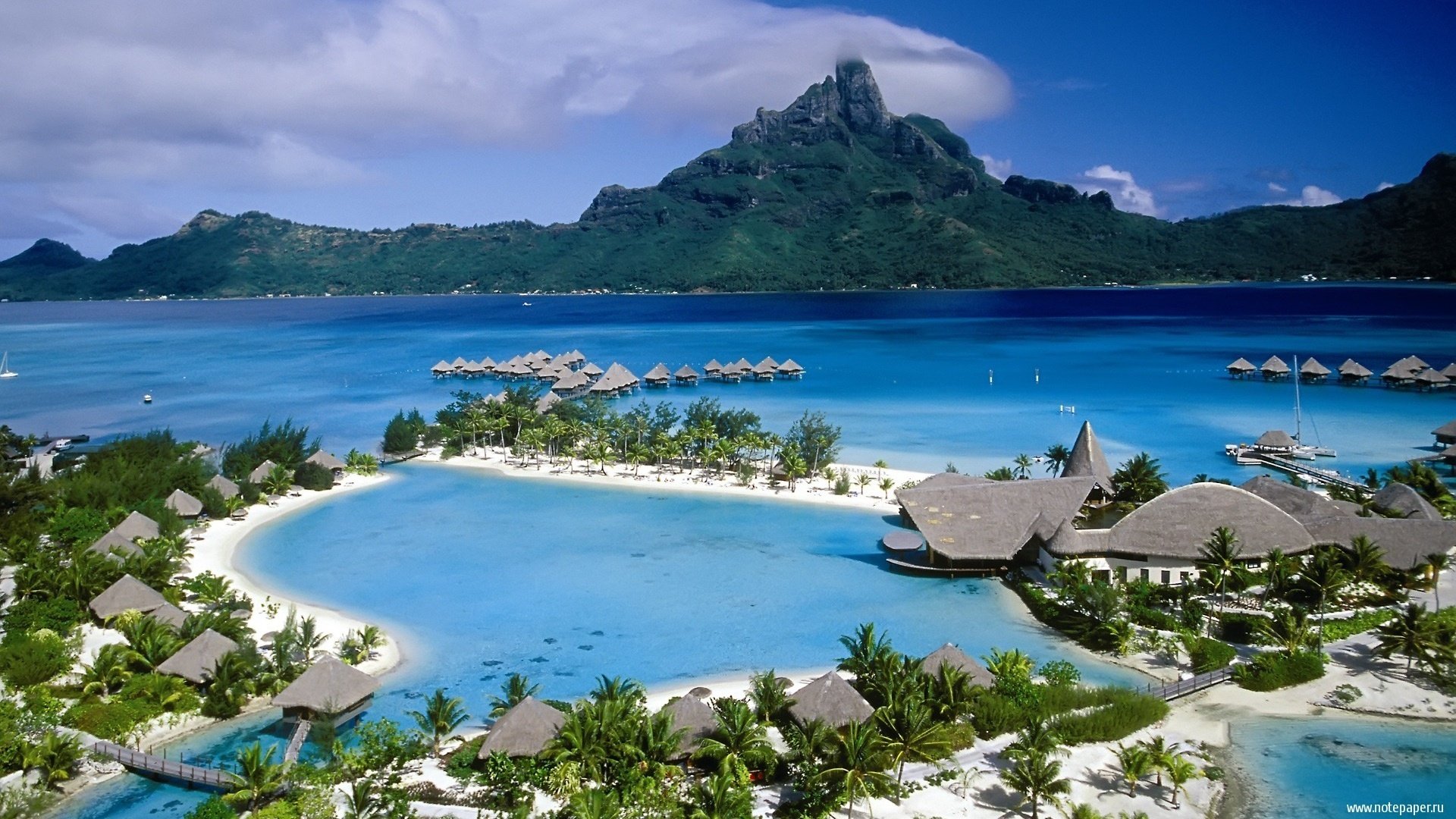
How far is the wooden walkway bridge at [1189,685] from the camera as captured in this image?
16688 millimetres

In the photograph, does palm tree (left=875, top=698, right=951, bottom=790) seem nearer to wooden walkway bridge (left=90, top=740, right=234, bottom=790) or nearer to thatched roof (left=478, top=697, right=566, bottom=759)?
thatched roof (left=478, top=697, right=566, bottom=759)

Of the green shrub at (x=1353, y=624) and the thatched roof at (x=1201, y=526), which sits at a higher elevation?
the thatched roof at (x=1201, y=526)

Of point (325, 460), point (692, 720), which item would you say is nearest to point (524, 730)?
point (692, 720)

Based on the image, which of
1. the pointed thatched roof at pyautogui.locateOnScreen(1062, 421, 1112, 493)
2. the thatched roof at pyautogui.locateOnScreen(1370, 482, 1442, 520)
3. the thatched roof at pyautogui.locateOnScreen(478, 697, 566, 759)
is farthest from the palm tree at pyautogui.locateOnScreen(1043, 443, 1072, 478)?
the thatched roof at pyautogui.locateOnScreen(478, 697, 566, 759)

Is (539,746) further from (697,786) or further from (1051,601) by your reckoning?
(1051,601)

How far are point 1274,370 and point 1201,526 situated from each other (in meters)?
47.0

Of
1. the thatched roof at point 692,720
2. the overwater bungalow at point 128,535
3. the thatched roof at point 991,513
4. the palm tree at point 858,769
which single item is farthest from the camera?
the thatched roof at point 991,513

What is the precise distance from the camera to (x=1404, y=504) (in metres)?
23.8

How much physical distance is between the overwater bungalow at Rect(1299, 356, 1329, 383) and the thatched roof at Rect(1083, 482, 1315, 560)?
4359 cm

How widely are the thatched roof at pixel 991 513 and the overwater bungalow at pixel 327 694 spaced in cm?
1452

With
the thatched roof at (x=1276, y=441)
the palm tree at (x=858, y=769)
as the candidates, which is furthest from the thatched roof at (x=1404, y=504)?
the palm tree at (x=858, y=769)

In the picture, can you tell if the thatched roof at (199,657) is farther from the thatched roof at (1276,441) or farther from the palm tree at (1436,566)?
the thatched roof at (1276,441)

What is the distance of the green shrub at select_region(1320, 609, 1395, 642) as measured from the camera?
18844mm

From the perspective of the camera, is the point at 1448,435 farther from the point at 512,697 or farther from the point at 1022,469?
the point at 512,697
